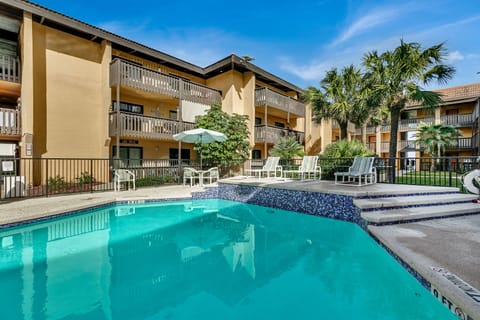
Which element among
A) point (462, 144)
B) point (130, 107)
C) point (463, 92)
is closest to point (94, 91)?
point (130, 107)

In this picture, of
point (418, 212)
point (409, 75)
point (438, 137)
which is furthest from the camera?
point (438, 137)

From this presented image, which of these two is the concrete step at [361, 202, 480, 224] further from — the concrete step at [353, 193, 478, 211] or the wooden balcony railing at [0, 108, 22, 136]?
the wooden balcony railing at [0, 108, 22, 136]

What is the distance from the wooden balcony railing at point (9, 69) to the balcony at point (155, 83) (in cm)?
356

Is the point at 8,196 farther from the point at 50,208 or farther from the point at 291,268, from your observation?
the point at 291,268

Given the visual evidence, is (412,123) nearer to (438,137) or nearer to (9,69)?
(438,137)

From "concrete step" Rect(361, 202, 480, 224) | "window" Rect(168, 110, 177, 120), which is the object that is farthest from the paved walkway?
"window" Rect(168, 110, 177, 120)

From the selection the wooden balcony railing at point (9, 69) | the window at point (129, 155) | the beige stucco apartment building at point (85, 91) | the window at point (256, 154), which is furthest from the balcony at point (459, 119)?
the wooden balcony railing at point (9, 69)

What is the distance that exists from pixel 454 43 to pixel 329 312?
11413 millimetres

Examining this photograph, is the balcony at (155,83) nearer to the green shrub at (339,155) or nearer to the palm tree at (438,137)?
the green shrub at (339,155)

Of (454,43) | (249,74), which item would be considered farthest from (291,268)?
(249,74)

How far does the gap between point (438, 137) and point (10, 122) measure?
96.7 ft

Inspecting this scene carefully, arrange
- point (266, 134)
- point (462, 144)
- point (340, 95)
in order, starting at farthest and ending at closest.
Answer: point (462, 144)
point (266, 134)
point (340, 95)

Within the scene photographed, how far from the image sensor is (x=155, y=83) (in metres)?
12.9

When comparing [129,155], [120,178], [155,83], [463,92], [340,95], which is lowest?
[120,178]
